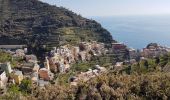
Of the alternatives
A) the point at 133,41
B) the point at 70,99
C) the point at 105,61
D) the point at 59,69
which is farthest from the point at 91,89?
Result: the point at 133,41

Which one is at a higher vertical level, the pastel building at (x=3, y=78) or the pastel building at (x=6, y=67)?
the pastel building at (x=6, y=67)

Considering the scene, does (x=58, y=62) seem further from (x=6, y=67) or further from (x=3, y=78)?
(x=3, y=78)

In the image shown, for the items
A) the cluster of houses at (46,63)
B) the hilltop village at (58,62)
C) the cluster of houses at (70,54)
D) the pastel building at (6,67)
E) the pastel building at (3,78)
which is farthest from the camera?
the cluster of houses at (70,54)

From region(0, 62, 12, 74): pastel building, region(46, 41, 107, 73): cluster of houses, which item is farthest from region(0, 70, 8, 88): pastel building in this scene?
region(46, 41, 107, 73): cluster of houses

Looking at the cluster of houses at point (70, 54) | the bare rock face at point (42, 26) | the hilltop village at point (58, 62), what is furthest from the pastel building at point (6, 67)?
the bare rock face at point (42, 26)

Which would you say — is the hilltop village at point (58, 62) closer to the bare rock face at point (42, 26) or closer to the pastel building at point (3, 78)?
the pastel building at point (3, 78)

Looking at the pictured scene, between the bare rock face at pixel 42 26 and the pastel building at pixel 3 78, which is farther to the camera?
the bare rock face at pixel 42 26

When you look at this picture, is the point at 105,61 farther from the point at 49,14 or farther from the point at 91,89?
the point at 91,89
